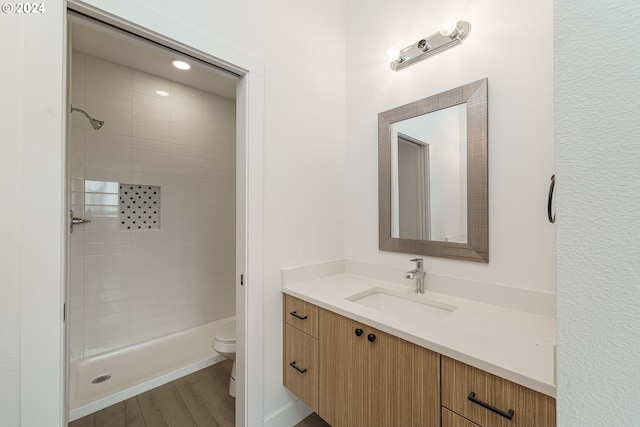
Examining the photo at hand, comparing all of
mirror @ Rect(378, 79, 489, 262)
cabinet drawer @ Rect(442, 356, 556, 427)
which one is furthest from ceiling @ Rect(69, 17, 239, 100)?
cabinet drawer @ Rect(442, 356, 556, 427)

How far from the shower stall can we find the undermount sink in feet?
5.42

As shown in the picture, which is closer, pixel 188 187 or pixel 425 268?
pixel 425 268

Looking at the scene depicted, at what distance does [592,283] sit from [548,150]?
94 centimetres

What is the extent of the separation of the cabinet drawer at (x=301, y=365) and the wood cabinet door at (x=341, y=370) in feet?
0.17

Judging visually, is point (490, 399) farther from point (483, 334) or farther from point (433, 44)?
point (433, 44)

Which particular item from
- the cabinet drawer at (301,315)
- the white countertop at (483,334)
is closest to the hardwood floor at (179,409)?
the cabinet drawer at (301,315)

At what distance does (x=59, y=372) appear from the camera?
888mm

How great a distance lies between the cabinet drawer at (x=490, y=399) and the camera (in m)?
0.69

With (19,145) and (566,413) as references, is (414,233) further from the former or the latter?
(19,145)

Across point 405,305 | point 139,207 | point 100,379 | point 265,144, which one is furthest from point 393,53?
point 100,379

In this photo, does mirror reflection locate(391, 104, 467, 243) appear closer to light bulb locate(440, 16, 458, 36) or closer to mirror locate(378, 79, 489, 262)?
mirror locate(378, 79, 489, 262)

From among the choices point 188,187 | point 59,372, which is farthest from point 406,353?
point 188,187

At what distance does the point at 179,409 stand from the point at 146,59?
264 centimetres

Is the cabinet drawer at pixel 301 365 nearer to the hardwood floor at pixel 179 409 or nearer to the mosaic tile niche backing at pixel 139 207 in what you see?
the hardwood floor at pixel 179 409
